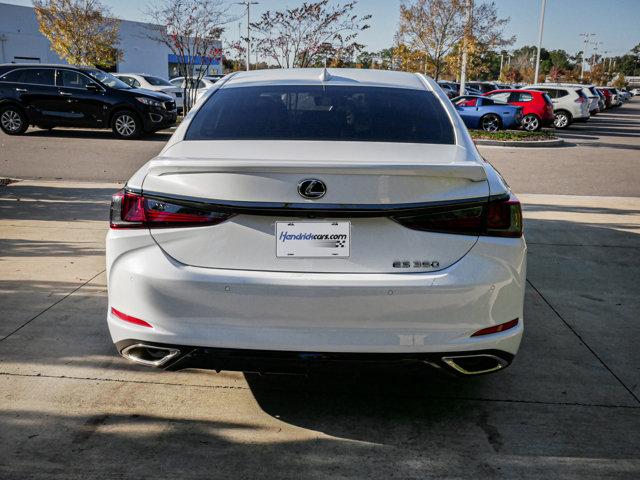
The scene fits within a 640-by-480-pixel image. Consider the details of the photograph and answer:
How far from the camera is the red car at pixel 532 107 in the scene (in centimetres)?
2462

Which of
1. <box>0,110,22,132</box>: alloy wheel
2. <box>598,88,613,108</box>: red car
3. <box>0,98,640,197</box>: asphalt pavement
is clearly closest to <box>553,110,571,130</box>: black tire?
<box>0,98,640,197</box>: asphalt pavement

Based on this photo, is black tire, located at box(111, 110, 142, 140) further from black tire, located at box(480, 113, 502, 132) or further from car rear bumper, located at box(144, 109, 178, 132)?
black tire, located at box(480, 113, 502, 132)

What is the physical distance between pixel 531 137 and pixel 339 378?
1752 centimetres

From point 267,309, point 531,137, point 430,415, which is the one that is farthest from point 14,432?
point 531,137

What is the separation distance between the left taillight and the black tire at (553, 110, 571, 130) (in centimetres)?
2811

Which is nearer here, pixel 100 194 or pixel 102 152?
pixel 100 194

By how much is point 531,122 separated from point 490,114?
2275 mm

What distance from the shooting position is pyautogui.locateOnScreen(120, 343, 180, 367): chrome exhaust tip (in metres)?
3.07

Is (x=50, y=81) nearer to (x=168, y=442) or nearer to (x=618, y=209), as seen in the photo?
(x=618, y=209)

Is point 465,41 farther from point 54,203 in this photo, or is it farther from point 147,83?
point 54,203

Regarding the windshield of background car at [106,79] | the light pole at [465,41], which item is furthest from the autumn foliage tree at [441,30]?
the windshield of background car at [106,79]

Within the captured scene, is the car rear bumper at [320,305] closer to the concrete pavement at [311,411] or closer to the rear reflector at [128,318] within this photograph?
the rear reflector at [128,318]

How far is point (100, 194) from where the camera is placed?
30.8 feet

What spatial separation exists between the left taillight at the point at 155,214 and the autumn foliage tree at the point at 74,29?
122 ft
